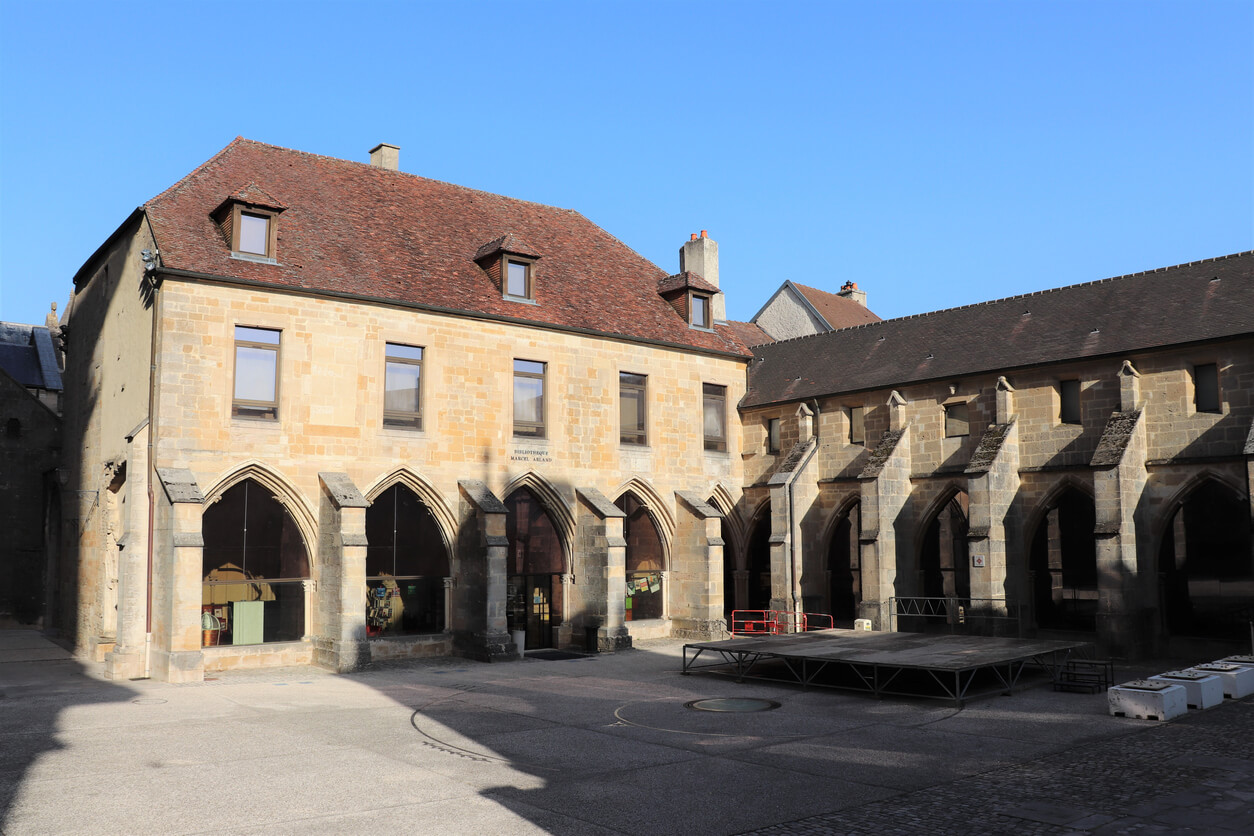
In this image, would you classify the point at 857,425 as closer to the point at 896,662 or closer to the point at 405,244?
the point at 896,662

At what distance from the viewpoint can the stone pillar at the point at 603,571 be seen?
22.9m

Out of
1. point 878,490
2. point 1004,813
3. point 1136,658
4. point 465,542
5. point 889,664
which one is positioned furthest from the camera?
point 878,490

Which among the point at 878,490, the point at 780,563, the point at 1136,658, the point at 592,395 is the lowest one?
the point at 1136,658

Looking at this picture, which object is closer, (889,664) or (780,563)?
(889,664)

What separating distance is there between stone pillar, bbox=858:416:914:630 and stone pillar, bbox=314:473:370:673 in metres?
11.4

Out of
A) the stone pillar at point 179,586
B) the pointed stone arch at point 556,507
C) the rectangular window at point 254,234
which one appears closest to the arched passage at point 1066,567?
the pointed stone arch at point 556,507

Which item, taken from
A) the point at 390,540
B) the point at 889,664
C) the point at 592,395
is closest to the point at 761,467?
the point at 592,395

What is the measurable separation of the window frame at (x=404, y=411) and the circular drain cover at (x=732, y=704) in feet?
31.0

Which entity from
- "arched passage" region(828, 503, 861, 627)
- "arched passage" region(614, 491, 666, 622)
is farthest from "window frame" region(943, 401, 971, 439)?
"arched passage" region(614, 491, 666, 622)

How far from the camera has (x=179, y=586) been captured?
17.8 m

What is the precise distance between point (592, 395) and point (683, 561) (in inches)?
194

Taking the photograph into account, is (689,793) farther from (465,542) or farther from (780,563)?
(780,563)

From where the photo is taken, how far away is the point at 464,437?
22.5 m

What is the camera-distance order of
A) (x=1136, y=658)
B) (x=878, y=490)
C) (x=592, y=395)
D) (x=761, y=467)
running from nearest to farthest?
1. (x=1136, y=658)
2. (x=878, y=490)
3. (x=592, y=395)
4. (x=761, y=467)
